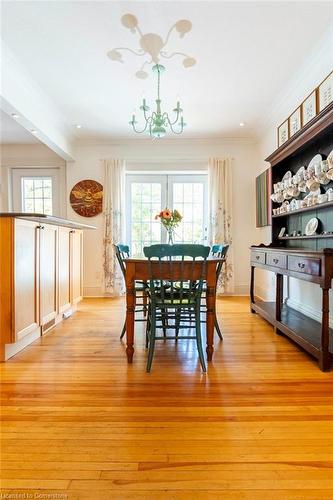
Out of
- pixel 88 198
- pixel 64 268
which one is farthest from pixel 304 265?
pixel 88 198

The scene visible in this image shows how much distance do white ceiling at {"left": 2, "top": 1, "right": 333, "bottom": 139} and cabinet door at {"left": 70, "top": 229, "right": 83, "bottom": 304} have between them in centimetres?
179

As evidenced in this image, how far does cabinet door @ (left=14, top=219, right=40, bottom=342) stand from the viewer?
2268 millimetres

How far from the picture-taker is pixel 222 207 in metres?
4.97

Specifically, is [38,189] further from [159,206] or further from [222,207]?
[222,207]

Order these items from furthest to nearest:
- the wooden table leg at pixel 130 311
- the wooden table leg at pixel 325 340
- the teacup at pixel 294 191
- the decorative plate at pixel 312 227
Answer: the teacup at pixel 294 191, the decorative plate at pixel 312 227, the wooden table leg at pixel 130 311, the wooden table leg at pixel 325 340

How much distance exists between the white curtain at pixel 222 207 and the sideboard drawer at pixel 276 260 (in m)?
1.93

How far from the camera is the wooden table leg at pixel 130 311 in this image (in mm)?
2184

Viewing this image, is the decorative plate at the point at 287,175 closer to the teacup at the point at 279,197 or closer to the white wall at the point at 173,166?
the teacup at the point at 279,197

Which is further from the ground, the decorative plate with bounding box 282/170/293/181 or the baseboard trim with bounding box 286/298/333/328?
the decorative plate with bounding box 282/170/293/181

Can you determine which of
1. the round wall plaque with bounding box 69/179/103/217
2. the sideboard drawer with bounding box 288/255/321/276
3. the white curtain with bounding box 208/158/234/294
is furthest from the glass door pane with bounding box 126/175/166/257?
the sideboard drawer with bounding box 288/255/321/276

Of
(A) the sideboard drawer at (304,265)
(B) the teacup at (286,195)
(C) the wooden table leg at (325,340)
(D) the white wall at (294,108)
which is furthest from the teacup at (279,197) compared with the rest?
(C) the wooden table leg at (325,340)

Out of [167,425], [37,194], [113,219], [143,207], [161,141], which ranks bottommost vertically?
[167,425]

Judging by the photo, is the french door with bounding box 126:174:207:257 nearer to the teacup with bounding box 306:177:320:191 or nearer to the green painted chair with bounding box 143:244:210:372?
the teacup with bounding box 306:177:320:191

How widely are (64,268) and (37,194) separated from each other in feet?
8.78
